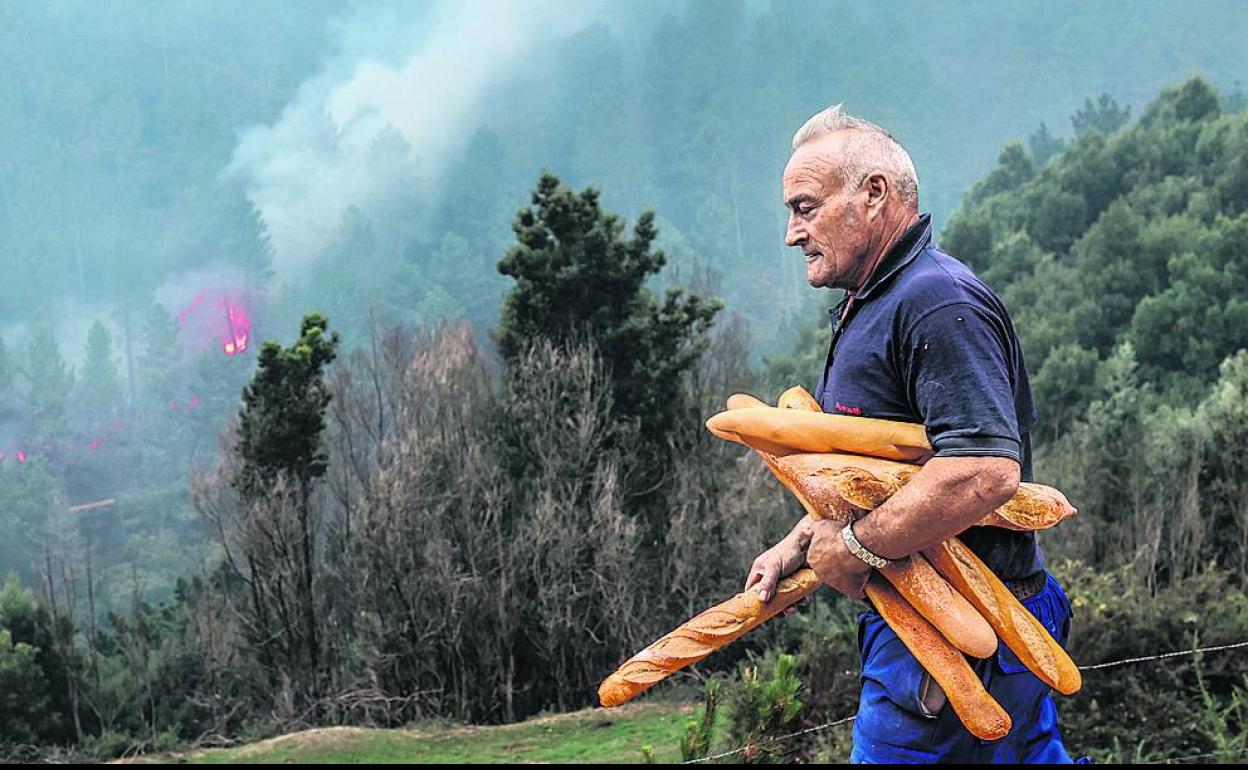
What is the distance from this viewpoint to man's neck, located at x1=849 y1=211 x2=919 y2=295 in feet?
9.09

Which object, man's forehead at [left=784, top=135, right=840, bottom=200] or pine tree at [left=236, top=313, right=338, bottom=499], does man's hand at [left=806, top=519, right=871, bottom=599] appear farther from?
pine tree at [left=236, top=313, right=338, bottom=499]

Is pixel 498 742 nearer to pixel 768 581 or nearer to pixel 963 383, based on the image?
pixel 768 581

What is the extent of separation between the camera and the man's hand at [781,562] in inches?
113

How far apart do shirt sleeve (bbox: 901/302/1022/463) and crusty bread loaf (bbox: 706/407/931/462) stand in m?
0.08

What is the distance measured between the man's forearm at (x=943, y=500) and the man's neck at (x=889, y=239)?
19.6 inches

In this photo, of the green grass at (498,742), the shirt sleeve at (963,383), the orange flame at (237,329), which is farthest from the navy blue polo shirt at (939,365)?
the orange flame at (237,329)

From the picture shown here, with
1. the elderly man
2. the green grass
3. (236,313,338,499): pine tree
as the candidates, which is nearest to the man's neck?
the elderly man

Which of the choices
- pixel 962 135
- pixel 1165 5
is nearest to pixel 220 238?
pixel 962 135

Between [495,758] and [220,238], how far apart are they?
4176 centimetres

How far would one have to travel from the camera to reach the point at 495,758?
13133 mm

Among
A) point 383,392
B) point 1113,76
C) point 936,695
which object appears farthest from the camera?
point 1113,76

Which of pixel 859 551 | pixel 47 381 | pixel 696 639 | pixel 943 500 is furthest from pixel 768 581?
pixel 47 381

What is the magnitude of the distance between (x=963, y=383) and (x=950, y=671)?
22.4 inches

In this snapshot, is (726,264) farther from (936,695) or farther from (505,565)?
(936,695)
